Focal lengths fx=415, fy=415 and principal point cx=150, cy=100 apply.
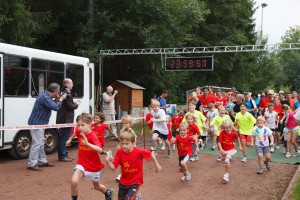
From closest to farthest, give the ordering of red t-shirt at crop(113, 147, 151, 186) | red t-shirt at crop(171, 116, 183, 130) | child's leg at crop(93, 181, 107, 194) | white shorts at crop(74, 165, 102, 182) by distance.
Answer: red t-shirt at crop(113, 147, 151, 186)
white shorts at crop(74, 165, 102, 182)
child's leg at crop(93, 181, 107, 194)
red t-shirt at crop(171, 116, 183, 130)

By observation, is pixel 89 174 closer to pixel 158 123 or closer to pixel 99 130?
pixel 99 130

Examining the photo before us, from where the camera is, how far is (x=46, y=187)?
26.4 feet

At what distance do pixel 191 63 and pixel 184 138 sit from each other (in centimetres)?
1079

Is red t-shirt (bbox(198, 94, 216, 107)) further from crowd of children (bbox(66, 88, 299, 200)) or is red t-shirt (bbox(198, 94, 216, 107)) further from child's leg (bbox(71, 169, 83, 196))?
child's leg (bbox(71, 169, 83, 196))

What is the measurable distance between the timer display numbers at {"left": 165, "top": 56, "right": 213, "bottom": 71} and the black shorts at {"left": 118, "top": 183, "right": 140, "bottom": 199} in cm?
1392

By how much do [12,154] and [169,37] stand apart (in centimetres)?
1361

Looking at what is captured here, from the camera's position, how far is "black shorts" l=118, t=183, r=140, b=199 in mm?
5555

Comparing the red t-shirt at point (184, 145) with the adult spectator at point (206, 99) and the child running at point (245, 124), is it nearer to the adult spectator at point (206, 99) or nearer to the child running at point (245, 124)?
the child running at point (245, 124)

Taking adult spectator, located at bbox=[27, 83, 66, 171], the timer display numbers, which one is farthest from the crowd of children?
the timer display numbers

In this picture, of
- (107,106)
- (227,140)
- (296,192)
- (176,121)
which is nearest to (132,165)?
(296,192)

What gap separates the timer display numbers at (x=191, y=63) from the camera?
1908 centimetres

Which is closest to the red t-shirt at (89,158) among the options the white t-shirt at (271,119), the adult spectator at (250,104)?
the white t-shirt at (271,119)

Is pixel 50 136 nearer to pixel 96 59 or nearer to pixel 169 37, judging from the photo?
pixel 96 59

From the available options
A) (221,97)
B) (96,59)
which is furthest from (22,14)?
(221,97)
